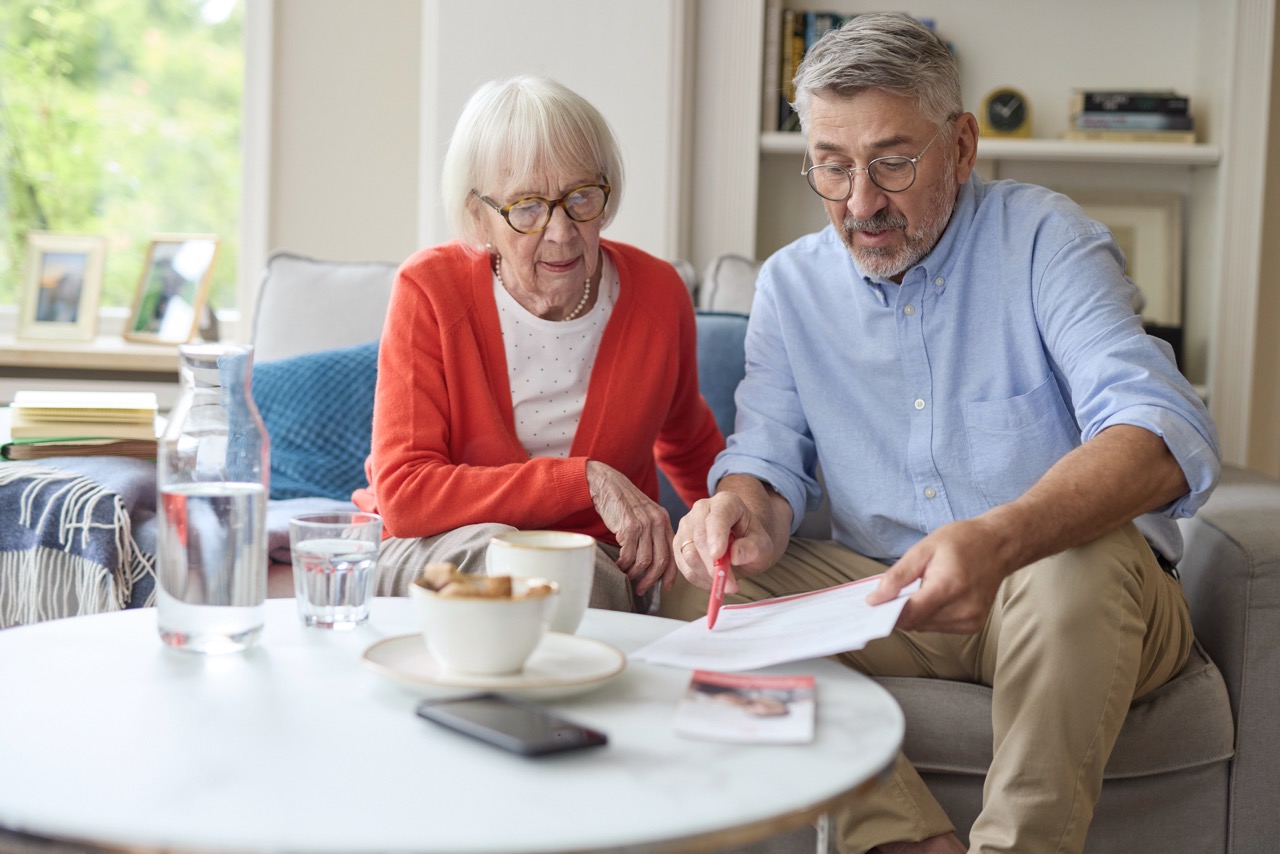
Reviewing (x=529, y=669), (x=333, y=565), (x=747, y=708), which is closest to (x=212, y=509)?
(x=333, y=565)

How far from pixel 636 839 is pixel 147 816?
Answer: 0.90 ft

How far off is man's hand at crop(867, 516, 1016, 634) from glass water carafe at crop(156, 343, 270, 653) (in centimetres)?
52

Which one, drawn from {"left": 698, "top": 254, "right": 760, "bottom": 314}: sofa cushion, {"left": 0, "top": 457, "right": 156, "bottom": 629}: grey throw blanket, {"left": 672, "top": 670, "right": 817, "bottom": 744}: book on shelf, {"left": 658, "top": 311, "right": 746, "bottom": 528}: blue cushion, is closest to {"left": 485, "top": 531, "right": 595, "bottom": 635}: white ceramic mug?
{"left": 672, "top": 670, "right": 817, "bottom": 744}: book on shelf

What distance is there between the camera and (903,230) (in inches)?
61.7

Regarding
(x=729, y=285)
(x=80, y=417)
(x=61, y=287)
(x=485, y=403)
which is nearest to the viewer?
(x=485, y=403)

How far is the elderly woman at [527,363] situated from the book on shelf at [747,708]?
0.52m

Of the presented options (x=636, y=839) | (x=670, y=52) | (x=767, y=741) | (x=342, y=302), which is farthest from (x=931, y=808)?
(x=670, y=52)

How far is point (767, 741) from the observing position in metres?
0.83

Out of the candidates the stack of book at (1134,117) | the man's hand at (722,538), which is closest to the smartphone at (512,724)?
the man's hand at (722,538)

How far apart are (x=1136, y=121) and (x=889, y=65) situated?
152cm

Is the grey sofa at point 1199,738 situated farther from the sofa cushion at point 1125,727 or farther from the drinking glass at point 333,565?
the drinking glass at point 333,565

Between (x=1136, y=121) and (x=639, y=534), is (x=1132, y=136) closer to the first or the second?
(x=1136, y=121)

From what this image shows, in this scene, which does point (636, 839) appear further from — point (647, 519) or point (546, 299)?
point (546, 299)

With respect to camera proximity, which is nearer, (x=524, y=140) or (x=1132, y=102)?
(x=524, y=140)
